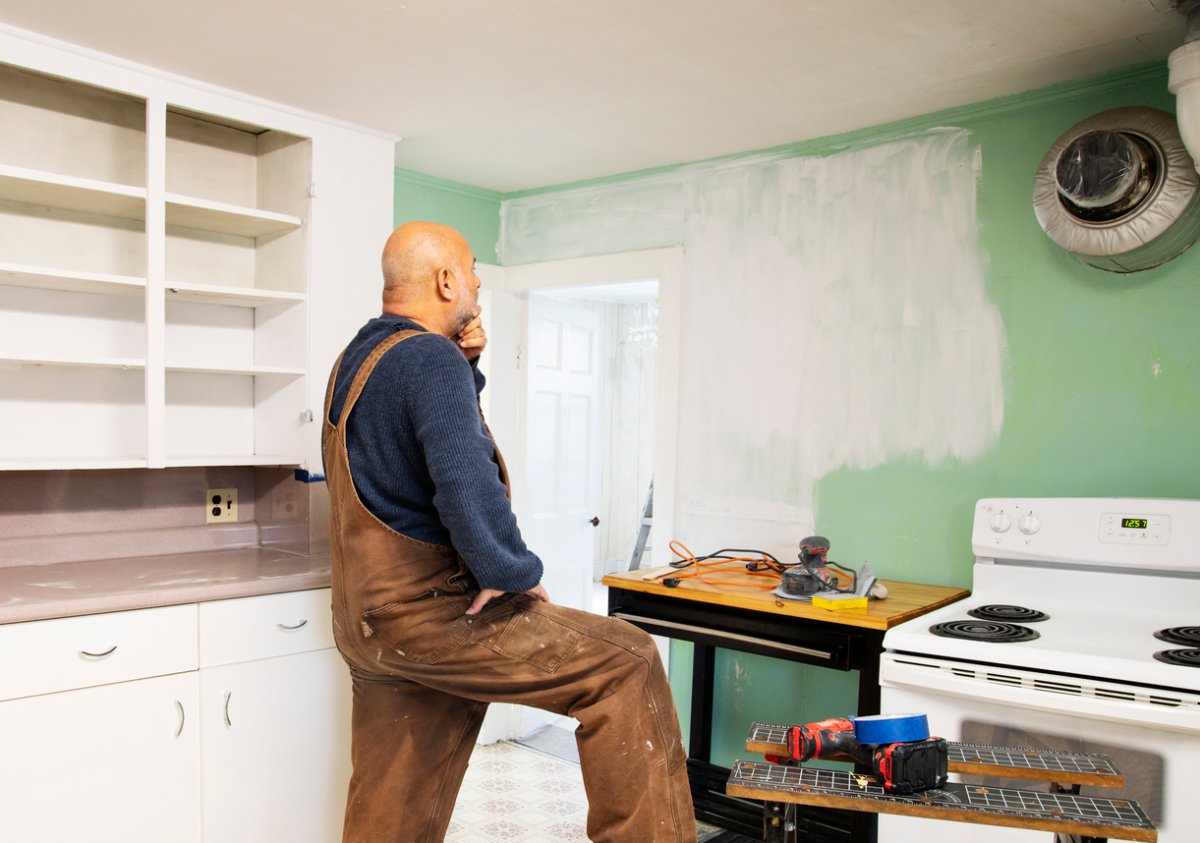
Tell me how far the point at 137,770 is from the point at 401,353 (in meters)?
1.29

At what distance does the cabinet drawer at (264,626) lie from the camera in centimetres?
231

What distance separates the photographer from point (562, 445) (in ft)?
13.6

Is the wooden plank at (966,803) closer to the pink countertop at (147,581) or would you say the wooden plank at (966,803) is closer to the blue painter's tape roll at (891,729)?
the blue painter's tape roll at (891,729)

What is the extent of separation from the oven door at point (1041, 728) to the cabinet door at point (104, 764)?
1.72m

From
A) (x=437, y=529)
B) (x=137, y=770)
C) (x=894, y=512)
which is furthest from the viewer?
(x=894, y=512)

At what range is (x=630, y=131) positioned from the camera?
3.00m

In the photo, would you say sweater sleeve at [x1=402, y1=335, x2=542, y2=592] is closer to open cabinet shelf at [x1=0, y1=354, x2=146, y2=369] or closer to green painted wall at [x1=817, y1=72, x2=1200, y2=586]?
open cabinet shelf at [x1=0, y1=354, x2=146, y2=369]

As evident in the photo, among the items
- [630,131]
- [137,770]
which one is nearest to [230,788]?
[137,770]

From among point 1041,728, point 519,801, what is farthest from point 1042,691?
point 519,801

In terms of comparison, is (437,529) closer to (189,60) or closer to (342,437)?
(342,437)

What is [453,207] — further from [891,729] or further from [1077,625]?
[891,729]

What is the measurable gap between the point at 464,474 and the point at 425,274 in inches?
20.0

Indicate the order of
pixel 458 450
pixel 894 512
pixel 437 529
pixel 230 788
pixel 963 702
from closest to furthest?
pixel 458 450 → pixel 437 529 → pixel 963 702 → pixel 230 788 → pixel 894 512

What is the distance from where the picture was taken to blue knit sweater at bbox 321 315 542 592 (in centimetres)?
165
